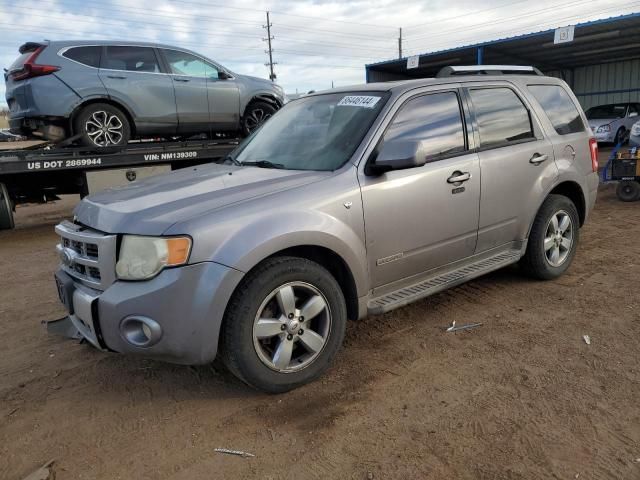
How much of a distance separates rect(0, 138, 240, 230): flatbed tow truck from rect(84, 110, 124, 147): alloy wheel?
0.63 ft

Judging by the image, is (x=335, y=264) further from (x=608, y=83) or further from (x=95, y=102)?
(x=608, y=83)

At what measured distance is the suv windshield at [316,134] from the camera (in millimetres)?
3414

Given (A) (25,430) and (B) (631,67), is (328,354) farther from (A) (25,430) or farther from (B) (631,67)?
(B) (631,67)

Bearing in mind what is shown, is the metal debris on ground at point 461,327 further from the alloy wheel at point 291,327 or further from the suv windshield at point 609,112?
the suv windshield at point 609,112

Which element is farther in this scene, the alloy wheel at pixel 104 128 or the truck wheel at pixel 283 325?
the alloy wheel at pixel 104 128

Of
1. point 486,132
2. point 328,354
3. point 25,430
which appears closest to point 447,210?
point 486,132

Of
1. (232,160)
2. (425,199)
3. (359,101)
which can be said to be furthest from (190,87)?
(425,199)

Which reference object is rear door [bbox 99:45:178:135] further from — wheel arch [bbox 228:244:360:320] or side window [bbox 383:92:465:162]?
wheel arch [bbox 228:244:360:320]

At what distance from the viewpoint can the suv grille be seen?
270 centimetres

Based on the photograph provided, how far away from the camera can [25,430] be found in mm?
2760

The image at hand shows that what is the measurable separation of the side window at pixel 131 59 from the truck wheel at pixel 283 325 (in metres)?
5.93

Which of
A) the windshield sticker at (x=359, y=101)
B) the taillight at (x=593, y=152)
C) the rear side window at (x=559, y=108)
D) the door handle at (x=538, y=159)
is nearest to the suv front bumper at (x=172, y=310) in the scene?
the windshield sticker at (x=359, y=101)

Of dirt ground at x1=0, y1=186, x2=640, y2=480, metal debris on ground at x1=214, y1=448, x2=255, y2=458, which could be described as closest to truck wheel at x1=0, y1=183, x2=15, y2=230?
dirt ground at x1=0, y1=186, x2=640, y2=480

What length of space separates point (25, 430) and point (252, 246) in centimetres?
156
